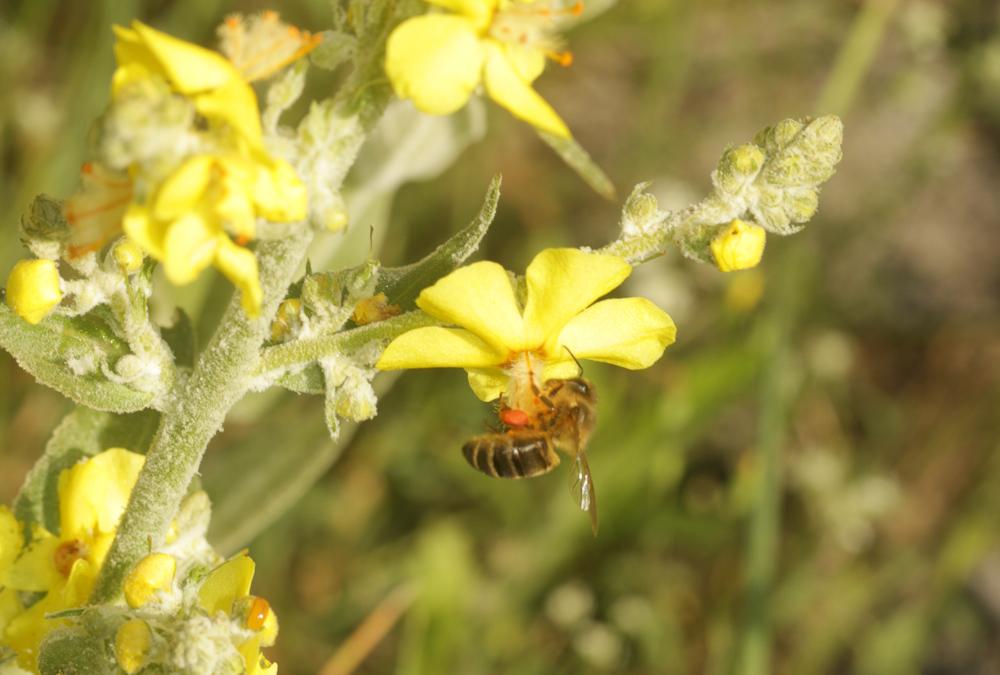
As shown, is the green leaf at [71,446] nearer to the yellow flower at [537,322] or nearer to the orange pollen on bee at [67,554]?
the orange pollen on bee at [67,554]

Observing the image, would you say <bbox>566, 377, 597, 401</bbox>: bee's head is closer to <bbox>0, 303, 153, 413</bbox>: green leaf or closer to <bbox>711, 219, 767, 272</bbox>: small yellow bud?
<bbox>711, 219, 767, 272</bbox>: small yellow bud

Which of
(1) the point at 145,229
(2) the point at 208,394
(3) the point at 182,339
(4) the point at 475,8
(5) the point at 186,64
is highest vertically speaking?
(5) the point at 186,64

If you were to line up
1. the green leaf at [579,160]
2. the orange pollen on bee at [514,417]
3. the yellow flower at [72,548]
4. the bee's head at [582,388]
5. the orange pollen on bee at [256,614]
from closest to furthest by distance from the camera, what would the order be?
the green leaf at [579,160], the orange pollen on bee at [256,614], the yellow flower at [72,548], the orange pollen on bee at [514,417], the bee's head at [582,388]

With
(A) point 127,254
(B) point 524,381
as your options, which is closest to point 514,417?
(B) point 524,381

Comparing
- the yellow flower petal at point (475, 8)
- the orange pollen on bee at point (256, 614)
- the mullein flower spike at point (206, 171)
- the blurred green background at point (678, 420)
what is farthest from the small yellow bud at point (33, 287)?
the blurred green background at point (678, 420)

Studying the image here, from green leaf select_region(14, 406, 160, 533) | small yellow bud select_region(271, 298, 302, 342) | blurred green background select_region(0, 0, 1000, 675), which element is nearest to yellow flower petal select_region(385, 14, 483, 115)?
small yellow bud select_region(271, 298, 302, 342)

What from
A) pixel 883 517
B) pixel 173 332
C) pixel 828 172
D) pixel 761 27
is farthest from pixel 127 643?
pixel 761 27

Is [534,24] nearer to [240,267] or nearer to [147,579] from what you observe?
[240,267]
